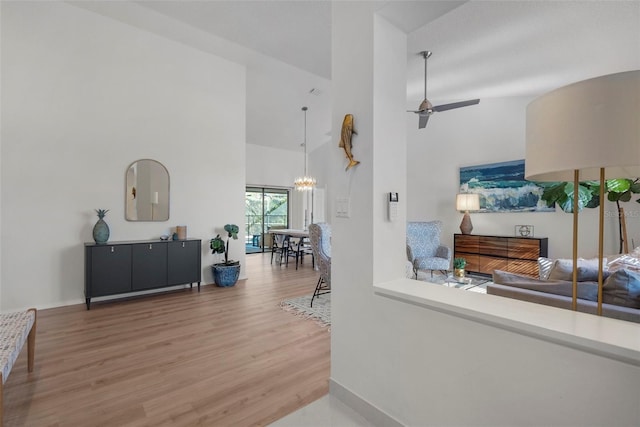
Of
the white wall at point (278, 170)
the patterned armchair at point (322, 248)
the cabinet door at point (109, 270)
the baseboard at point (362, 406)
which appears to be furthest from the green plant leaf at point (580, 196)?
the white wall at point (278, 170)

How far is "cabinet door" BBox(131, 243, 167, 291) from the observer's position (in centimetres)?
391

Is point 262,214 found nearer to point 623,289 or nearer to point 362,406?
point 362,406

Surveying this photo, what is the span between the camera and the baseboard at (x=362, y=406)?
1.63 m

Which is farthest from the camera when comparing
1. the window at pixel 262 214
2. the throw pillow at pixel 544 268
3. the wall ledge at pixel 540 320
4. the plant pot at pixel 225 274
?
the window at pixel 262 214

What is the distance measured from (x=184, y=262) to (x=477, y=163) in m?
5.43

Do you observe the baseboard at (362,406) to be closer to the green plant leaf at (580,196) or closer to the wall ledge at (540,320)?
the wall ledge at (540,320)

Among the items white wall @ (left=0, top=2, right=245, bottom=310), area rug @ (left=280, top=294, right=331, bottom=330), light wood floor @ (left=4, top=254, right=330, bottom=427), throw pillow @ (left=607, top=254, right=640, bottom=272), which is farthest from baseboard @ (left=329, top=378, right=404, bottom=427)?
white wall @ (left=0, top=2, right=245, bottom=310)

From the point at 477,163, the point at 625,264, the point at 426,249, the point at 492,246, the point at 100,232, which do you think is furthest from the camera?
the point at 477,163

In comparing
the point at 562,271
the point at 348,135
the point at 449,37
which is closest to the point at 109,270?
the point at 348,135

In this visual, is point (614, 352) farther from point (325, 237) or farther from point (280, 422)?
point (325, 237)

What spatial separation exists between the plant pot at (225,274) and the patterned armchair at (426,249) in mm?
2866

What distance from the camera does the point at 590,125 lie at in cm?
102

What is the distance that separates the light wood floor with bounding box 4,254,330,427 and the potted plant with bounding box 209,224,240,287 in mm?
902

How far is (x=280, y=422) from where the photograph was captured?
5.62ft
